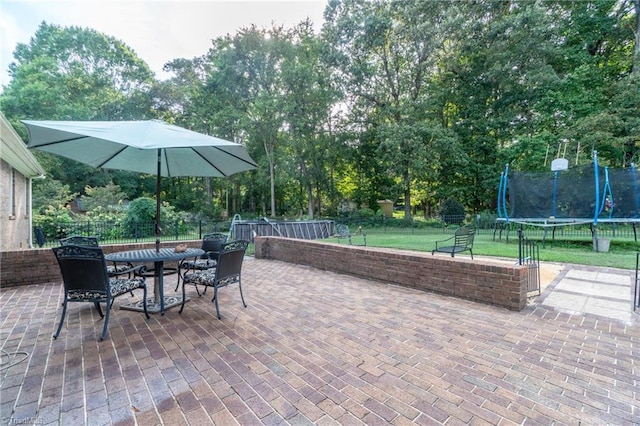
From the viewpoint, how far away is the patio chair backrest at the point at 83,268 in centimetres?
277

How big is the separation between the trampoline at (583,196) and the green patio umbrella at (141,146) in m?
9.87

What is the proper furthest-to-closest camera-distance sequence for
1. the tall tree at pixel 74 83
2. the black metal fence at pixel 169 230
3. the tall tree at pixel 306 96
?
the tall tree at pixel 306 96 < the tall tree at pixel 74 83 < the black metal fence at pixel 169 230

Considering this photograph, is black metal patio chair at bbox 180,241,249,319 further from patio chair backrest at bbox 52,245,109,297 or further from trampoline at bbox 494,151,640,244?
trampoline at bbox 494,151,640,244

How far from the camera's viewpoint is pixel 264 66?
66.9ft

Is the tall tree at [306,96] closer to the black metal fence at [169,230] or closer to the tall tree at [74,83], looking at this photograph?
the black metal fence at [169,230]

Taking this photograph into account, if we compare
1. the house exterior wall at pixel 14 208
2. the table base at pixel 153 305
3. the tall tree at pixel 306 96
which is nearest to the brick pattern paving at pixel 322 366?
the table base at pixel 153 305

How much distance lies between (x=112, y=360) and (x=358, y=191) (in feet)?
76.8

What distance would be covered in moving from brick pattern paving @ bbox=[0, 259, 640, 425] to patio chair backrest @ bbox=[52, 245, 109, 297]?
47 cm

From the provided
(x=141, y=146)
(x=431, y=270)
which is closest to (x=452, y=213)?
(x=431, y=270)

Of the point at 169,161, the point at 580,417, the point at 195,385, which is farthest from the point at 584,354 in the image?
the point at 169,161

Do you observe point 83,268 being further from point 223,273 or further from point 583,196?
point 583,196

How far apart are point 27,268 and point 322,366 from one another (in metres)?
5.39

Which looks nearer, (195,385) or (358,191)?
(195,385)

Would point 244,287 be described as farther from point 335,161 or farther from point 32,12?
point 335,161
